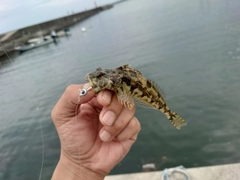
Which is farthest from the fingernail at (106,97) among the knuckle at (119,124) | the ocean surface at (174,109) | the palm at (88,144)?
the ocean surface at (174,109)

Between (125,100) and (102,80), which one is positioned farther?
(125,100)

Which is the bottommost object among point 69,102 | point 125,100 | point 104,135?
point 104,135

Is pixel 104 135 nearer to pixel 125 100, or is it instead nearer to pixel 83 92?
pixel 125 100

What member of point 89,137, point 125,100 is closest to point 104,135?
point 89,137

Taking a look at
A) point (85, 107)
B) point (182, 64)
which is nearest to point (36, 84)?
point (182, 64)

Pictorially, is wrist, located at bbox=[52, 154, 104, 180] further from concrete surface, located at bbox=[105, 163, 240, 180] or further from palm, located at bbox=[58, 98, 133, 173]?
concrete surface, located at bbox=[105, 163, 240, 180]

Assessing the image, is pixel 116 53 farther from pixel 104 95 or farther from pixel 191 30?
pixel 104 95

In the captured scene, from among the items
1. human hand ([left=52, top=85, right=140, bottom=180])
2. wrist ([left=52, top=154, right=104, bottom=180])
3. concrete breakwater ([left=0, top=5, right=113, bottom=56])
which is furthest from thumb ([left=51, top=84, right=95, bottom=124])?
concrete breakwater ([left=0, top=5, right=113, bottom=56])
